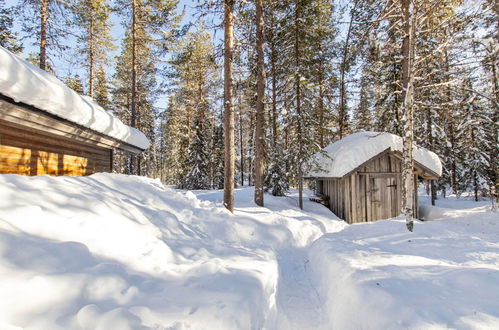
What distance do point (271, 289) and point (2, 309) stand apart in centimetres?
340

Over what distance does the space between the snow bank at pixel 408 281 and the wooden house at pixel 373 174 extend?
17.1 feet

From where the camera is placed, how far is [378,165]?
12.2 meters

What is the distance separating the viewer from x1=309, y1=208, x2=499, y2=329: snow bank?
2.68 metres

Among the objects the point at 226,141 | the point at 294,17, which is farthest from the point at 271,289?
the point at 294,17

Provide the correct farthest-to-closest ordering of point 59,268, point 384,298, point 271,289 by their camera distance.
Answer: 1. point 271,289
2. point 384,298
3. point 59,268

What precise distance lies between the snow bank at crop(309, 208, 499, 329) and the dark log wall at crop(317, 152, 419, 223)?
521 cm

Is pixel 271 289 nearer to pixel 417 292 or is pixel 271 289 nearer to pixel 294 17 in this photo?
pixel 417 292

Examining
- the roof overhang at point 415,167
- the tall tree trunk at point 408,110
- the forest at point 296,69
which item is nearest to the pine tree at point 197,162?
the forest at point 296,69

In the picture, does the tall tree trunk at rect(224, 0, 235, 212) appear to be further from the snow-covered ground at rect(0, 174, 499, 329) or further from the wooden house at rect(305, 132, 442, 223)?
the wooden house at rect(305, 132, 442, 223)

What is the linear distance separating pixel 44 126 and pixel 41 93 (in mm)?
1274

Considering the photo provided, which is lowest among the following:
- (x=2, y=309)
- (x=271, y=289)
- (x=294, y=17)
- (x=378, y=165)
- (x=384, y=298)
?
(x=271, y=289)

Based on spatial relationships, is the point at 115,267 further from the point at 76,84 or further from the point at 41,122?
the point at 76,84

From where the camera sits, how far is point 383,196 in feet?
40.1

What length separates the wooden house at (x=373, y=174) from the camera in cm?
1149
